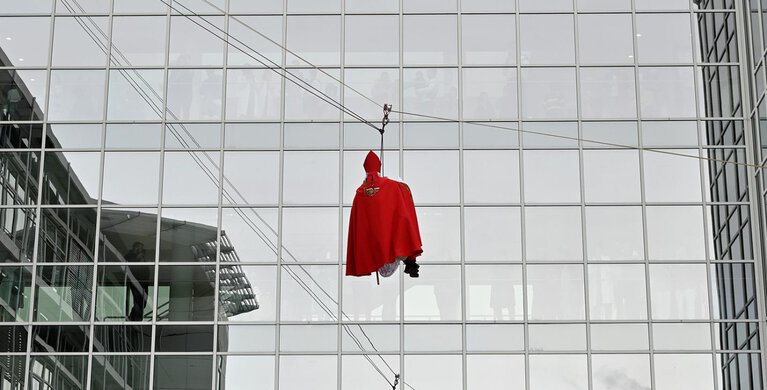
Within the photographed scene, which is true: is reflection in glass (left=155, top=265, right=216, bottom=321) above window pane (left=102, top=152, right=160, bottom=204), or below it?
below

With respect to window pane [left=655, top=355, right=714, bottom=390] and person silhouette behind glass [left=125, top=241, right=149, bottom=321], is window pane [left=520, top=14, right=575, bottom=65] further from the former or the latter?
person silhouette behind glass [left=125, top=241, right=149, bottom=321]

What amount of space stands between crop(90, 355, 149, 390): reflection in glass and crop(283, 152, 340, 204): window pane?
4238mm

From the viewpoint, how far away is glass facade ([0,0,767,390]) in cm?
2712

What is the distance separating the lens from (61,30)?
29.1 m

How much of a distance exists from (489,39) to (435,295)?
5.29 metres

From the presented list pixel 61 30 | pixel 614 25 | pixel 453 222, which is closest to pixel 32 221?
pixel 61 30

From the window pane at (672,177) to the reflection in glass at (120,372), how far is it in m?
10.1

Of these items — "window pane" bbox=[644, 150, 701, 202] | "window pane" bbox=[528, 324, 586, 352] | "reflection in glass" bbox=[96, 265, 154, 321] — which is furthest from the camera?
"window pane" bbox=[644, 150, 701, 202]

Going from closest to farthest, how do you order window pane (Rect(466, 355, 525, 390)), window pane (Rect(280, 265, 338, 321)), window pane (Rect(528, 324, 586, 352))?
window pane (Rect(466, 355, 525, 390)) < window pane (Rect(528, 324, 586, 352)) < window pane (Rect(280, 265, 338, 321))

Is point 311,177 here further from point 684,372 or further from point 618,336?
point 684,372

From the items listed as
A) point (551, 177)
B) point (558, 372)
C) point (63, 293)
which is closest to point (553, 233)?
point (551, 177)

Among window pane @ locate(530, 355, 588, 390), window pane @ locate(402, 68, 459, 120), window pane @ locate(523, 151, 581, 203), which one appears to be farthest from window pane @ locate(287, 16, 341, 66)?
window pane @ locate(530, 355, 588, 390)

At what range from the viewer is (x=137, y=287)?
27.6 m

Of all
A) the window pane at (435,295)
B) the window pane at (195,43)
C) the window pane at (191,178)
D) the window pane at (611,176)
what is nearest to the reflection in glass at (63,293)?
the window pane at (191,178)
